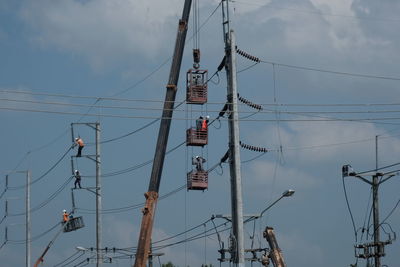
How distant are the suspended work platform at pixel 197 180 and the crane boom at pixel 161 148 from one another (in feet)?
10.8

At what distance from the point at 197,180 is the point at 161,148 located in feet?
12.1

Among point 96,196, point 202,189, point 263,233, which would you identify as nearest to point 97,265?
point 96,196

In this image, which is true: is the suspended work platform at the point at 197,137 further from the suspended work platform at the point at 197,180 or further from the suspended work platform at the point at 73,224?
the suspended work platform at the point at 73,224

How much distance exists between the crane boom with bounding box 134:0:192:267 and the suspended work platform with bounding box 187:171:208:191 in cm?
329

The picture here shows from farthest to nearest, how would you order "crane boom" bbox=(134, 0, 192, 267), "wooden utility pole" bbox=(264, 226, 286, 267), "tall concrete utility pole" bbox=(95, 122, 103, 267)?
"tall concrete utility pole" bbox=(95, 122, 103, 267), "wooden utility pole" bbox=(264, 226, 286, 267), "crane boom" bbox=(134, 0, 192, 267)

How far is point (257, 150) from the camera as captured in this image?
144 feet

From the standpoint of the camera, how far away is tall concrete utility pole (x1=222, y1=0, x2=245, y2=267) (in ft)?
131

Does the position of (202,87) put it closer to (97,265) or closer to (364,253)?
(364,253)

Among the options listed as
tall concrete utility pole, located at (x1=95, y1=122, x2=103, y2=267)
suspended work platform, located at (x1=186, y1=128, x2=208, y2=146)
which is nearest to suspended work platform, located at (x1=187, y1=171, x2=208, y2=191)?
suspended work platform, located at (x1=186, y1=128, x2=208, y2=146)

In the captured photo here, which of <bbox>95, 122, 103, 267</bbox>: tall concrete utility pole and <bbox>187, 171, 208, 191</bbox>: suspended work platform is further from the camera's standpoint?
<bbox>95, 122, 103, 267</bbox>: tall concrete utility pole

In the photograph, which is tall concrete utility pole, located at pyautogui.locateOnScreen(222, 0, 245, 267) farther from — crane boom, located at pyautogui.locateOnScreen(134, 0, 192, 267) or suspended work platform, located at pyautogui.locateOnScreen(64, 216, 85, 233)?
suspended work platform, located at pyautogui.locateOnScreen(64, 216, 85, 233)

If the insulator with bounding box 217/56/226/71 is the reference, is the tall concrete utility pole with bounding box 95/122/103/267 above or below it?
below

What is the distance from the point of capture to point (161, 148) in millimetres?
39438

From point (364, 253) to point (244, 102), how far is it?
9656mm
